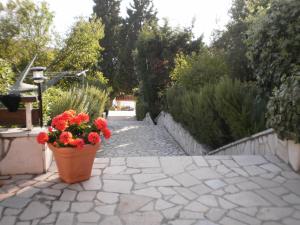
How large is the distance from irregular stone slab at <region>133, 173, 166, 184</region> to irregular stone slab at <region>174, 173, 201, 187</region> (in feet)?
0.66

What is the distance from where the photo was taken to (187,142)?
9.01m

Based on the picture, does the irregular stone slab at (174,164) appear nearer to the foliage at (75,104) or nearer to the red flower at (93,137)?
the red flower at (93,137)

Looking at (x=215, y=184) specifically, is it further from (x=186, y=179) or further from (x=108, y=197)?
(x=108, y=197)

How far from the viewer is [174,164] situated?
441 centimetres

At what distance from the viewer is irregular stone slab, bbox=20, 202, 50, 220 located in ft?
9.66

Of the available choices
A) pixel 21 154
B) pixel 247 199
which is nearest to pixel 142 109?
pixel 21 154

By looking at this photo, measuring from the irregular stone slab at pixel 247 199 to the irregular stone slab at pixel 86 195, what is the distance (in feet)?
4.90

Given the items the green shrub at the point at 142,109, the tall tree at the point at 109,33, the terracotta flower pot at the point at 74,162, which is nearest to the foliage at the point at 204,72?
the green shrub at the point at 142,109

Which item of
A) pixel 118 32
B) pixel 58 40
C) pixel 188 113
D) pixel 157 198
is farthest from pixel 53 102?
pixel 118 32

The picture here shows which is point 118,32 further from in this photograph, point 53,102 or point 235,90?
point 235,90

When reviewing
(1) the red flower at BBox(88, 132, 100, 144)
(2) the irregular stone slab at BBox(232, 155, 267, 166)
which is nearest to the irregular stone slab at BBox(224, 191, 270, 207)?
(2) the irregular stone slab at BBox(232, 155, 267, 166)

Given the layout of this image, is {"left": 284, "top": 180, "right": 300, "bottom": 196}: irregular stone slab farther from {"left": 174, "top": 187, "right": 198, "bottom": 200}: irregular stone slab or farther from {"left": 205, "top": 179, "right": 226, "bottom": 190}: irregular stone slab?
{"left": 174, "top": 187, "right": 198, "bottom": 200}: irregular stone slab

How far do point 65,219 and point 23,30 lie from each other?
49.4 ft

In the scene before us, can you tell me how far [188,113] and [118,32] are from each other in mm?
22419
